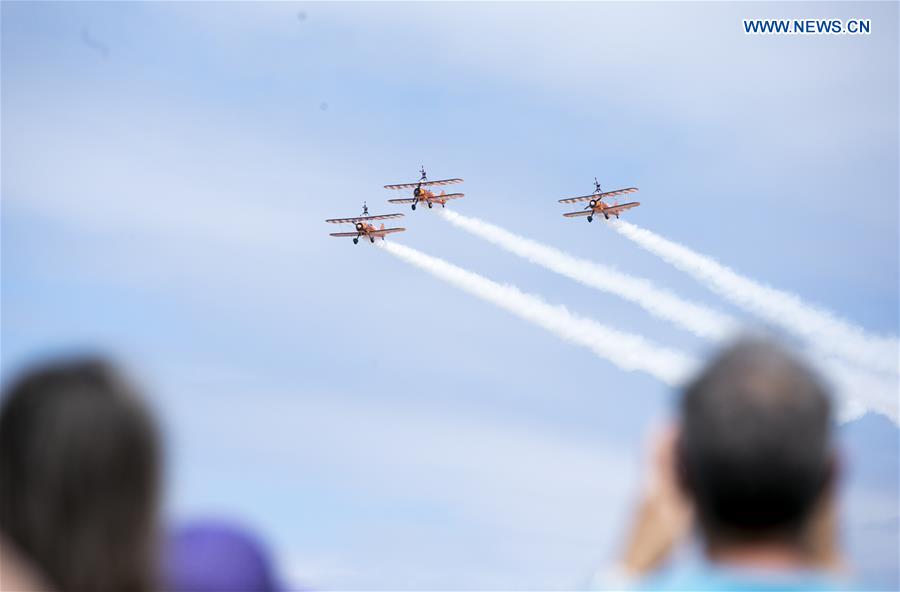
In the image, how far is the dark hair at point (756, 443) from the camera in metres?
8.11

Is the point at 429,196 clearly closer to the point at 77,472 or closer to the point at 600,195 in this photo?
the point at 600,195

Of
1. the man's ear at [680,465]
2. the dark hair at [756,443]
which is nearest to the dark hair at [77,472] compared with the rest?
the man's ear at [680,465]

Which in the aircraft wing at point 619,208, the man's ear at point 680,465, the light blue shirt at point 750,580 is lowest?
the light blue shirt at point 750,580

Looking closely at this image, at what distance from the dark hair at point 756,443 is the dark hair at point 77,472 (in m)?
3.87

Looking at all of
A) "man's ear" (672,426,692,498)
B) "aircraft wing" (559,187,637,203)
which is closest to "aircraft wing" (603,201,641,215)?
"aircraft wing" (559,187,637,203)

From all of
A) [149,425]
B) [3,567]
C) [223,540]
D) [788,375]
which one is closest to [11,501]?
[3,567]

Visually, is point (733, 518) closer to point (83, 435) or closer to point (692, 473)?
point (692, 473)

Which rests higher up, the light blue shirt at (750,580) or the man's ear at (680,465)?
the man's ear at (680,465)

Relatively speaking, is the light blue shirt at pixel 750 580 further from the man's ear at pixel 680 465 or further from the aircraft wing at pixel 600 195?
the aircraft wing at pixel 600 195

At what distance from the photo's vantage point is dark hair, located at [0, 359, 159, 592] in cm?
753

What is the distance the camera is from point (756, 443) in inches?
318

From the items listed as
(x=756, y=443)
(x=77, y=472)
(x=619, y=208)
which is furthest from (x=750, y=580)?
(x=619, y=208)

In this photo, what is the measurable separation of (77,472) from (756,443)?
15.2 feet

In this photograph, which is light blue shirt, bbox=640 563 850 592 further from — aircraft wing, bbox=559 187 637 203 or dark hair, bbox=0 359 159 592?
aircraft wing, bbox=559 187 637 203
